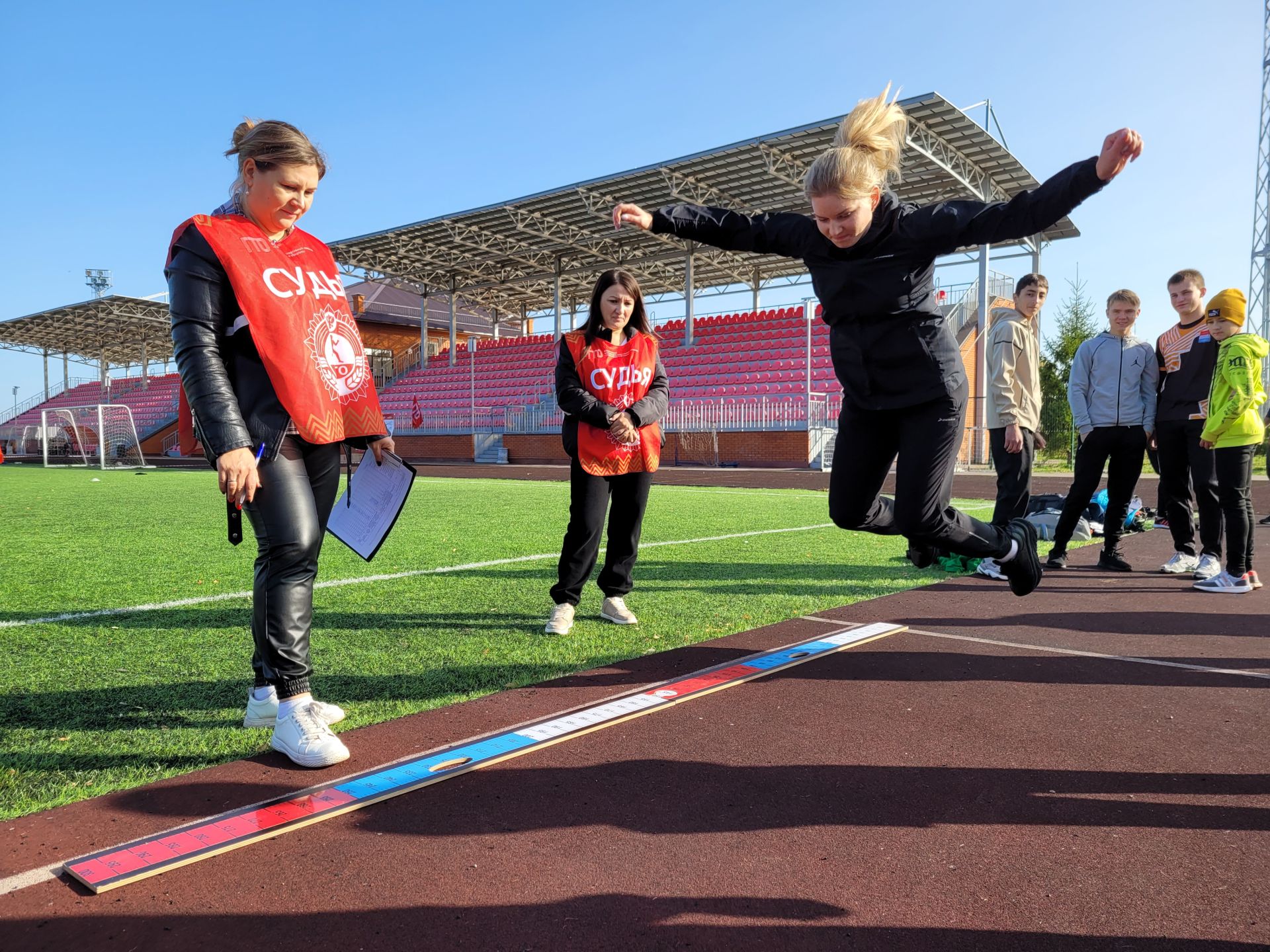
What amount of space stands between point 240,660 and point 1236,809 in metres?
3.47

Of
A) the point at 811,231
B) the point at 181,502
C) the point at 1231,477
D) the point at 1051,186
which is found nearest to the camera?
the point at 1051,186

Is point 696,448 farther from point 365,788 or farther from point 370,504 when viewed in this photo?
point 365,788

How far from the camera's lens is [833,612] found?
466cm

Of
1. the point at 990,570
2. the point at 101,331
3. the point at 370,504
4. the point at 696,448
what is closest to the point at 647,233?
the point at 696,448

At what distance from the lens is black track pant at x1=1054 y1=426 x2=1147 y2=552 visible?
6.09 meters

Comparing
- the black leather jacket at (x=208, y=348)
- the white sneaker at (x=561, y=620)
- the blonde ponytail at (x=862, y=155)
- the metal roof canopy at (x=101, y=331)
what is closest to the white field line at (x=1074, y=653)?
the white sneaker at (x=561, y=620)

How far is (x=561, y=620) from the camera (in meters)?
4.17

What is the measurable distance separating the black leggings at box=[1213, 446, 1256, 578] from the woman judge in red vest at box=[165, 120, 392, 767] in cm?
541

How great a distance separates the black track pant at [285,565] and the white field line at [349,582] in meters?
2.38

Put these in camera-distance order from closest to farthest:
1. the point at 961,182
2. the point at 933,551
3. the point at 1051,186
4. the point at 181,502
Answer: the point at 1051,186, the point at 933,551, the point at 181,502, the point at 961,182

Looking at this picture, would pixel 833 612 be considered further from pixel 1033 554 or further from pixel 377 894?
pixel 377 894

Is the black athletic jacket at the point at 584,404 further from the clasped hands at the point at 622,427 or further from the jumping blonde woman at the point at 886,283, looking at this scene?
the jumping blonde woman at the point at 886,283

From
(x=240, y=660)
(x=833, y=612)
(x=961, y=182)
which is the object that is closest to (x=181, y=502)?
(x=240, y=660)

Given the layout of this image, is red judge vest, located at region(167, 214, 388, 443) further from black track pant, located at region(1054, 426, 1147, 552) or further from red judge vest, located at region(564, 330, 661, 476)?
black track pant, located at region(1054, 426, 1147, 552)
